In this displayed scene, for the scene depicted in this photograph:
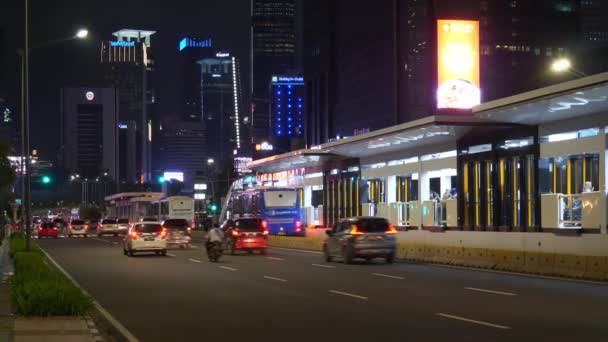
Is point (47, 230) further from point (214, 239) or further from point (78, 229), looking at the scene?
point (214, 239)

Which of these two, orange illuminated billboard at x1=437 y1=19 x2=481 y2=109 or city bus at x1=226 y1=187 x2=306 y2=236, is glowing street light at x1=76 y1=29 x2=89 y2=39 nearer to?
Answer: orange illuminated billboard at x1=437 y1=19 x2=481 y2=109

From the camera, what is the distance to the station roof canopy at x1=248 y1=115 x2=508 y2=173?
115 ft

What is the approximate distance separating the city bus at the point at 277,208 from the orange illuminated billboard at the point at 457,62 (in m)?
15.4

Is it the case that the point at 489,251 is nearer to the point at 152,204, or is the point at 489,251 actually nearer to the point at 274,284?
the point at 274,284

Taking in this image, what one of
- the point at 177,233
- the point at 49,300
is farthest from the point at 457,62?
the point at 49,300

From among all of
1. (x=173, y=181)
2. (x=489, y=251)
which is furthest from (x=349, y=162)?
(x=173, y=181)

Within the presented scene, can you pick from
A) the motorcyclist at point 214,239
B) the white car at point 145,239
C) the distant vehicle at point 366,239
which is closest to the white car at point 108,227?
the white car at point 145,239

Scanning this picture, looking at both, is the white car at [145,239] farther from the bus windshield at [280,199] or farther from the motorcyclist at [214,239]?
the bus windshield at [280,199]

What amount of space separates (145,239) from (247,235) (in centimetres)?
464

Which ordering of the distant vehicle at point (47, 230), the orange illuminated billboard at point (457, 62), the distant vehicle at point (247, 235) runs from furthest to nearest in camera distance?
the distant vehicle at point (47, 230) → the orange illuminated billboard at point (457, 62) → the distant vehicle at point (247, 235)

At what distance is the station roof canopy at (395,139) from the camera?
1374 inches

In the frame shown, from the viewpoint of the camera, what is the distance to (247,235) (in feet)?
134

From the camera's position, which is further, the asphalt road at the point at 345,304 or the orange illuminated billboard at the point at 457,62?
the orange illuminated billboard at the point at 457,62

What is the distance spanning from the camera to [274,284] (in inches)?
927
